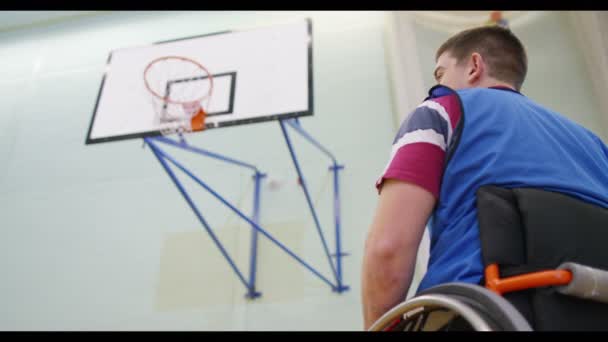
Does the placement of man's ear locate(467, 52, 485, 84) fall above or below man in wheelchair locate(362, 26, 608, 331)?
above

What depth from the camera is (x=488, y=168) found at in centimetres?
86

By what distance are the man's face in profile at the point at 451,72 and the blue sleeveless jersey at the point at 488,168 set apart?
0.27 metres

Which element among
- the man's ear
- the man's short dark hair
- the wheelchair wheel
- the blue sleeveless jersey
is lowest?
the wheelchair wheel

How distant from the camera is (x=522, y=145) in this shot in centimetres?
90

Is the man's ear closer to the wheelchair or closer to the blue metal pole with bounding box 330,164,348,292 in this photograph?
the wheelchair

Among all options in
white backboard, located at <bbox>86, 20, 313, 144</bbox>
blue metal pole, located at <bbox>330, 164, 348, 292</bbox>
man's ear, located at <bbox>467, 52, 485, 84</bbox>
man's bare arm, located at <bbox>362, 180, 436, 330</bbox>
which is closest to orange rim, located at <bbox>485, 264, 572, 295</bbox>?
man's bare arm, located at <bbox>362, 180, 436, 330</bbox>

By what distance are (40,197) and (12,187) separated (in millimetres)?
330

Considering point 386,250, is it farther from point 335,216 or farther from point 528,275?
point 335,216

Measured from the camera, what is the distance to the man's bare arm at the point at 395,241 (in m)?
0.87

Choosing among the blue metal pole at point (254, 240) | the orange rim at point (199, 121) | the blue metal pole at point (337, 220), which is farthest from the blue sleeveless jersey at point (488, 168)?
the blue metal pole at point (254, 240)

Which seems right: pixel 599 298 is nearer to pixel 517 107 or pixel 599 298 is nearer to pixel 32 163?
pixel 517 107

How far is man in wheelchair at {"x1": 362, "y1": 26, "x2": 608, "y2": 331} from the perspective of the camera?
69 cm

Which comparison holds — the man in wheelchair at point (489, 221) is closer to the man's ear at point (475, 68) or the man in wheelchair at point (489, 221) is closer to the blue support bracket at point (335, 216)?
the man's ear at point (475, 68)

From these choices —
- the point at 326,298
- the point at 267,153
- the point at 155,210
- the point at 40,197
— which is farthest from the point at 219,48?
the point at 40,197
